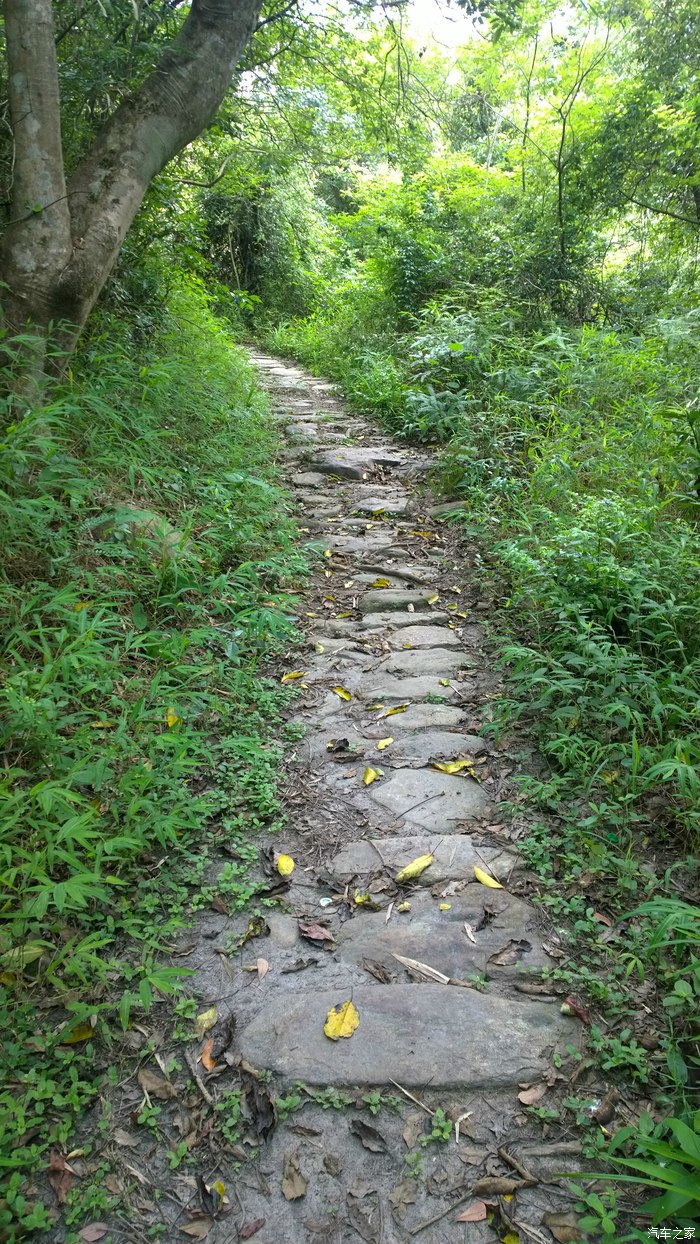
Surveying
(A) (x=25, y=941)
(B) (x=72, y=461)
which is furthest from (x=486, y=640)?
(A) (x=25, y=941)

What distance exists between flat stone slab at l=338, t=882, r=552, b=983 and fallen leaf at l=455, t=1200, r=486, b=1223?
545 mm

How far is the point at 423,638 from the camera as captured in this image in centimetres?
379

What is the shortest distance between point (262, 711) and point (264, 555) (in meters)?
1.37

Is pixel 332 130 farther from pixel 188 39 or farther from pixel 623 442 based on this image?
pixel 623 442

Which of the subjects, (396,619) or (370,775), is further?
(396,619)

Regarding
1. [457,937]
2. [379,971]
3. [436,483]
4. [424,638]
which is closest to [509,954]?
[457,937]

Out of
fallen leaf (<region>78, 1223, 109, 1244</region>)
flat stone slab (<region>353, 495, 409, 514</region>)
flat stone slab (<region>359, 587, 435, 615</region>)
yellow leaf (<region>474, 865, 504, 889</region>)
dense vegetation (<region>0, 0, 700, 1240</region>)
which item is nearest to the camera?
fallen leaf (<region>78, 1223, 109, 1244</region>)

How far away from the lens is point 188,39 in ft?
14.8

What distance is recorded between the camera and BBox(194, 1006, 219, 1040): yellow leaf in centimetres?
183

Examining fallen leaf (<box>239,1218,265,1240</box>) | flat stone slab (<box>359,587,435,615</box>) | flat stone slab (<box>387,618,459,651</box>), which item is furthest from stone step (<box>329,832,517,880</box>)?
flat stone slab (<box>359,587,435,615</box>)

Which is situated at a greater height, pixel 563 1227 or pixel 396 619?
pixel 396 619

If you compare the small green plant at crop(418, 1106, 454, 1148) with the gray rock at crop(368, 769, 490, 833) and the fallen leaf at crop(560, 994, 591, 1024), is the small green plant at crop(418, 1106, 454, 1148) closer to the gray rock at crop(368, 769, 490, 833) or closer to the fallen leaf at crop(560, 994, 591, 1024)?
the fallen leaf at crop(560, 994, 591, 1024)

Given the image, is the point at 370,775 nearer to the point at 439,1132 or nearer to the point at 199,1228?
the point at 439,1132

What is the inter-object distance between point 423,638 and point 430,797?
4.09 ft
